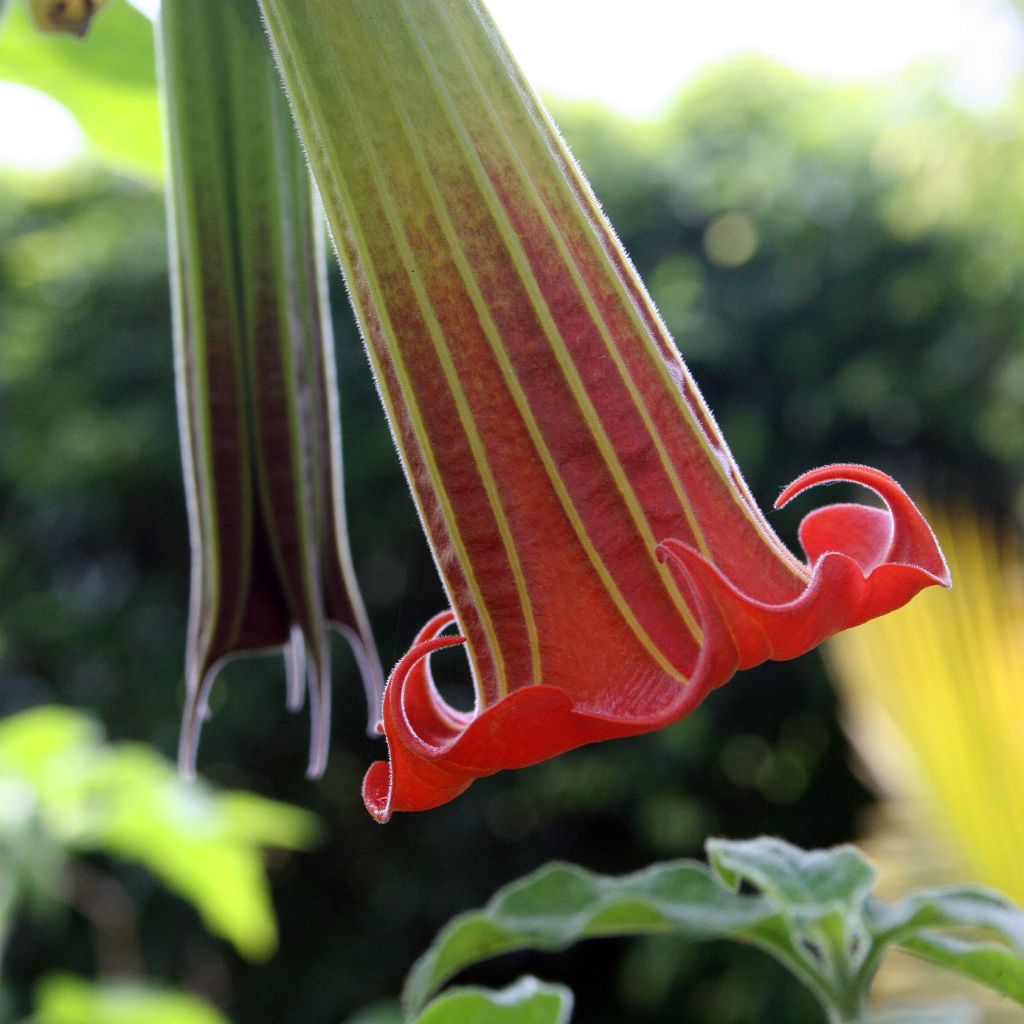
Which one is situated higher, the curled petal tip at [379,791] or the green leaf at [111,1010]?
the curled petal tip at [379,791]

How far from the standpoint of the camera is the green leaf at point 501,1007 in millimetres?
364

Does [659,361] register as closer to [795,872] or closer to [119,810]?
[795,872]

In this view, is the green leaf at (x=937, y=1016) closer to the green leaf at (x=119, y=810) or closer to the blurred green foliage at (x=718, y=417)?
the green leaf at (x=119, y=810)

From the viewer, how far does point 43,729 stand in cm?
127

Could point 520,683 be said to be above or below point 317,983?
above

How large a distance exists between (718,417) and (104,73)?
2779mm

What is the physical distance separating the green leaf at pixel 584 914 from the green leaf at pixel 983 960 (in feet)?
0.17

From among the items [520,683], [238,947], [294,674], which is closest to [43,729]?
[294,674]

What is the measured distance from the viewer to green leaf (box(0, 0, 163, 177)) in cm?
62

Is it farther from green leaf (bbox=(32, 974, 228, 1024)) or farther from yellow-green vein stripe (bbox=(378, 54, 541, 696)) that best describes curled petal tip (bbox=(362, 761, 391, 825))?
green leaf (bbox=(32, 974, 228, 1024))

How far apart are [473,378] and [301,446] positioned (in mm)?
146

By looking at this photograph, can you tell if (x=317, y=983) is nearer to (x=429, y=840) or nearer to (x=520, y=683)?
(x=429, y=840)

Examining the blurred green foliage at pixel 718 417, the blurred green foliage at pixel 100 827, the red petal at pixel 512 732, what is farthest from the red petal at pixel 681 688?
the blurred green foliage at pixel 718 417

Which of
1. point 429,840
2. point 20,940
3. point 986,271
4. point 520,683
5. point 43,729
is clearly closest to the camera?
point 520,683
